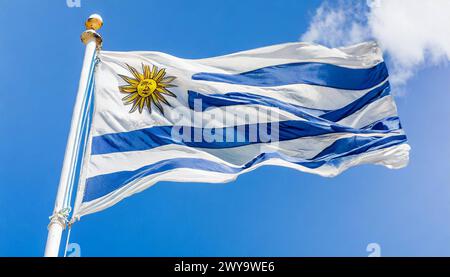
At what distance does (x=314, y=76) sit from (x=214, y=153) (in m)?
3.32

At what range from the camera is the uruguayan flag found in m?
13.6

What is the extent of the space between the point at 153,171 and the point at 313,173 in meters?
3.11

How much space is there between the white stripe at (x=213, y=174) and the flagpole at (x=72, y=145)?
0.57 metres

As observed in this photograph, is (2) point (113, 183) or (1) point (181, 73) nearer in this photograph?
(2) point (113, 183)

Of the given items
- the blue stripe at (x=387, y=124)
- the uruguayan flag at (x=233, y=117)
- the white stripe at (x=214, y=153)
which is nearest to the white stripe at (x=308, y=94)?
the uruguayan flag at (x=233, y=117)

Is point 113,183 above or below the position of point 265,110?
below

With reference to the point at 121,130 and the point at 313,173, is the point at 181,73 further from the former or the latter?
the point at 313,173

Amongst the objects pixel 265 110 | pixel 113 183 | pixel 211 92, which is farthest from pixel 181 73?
pixel 113 183

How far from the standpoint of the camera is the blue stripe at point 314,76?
52.2ft

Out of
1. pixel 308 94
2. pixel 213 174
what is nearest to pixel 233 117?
pixel 213 174

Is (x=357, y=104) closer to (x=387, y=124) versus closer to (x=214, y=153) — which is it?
(x=387, y=124)

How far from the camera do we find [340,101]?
622 inches

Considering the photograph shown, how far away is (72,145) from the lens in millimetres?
12625
